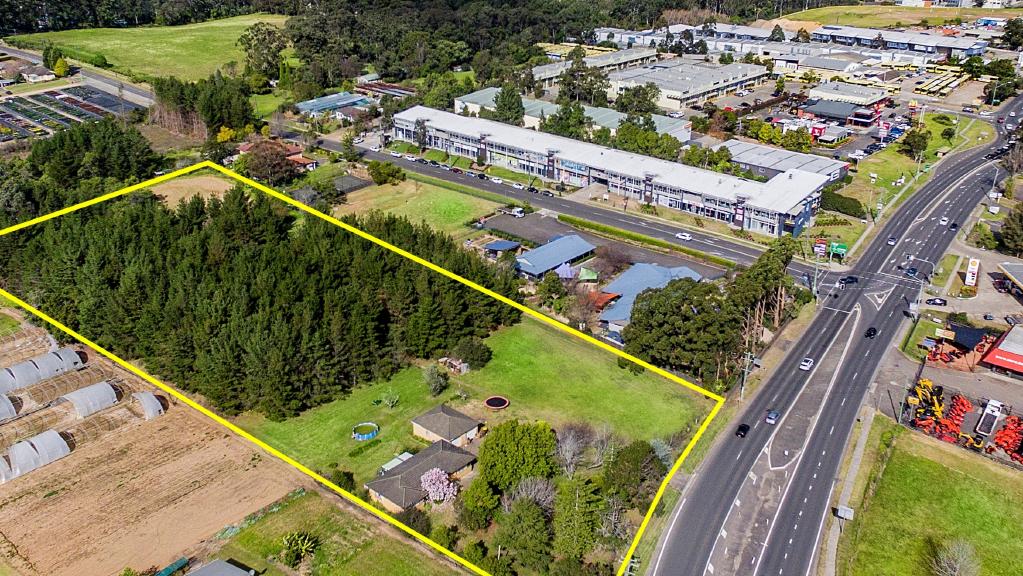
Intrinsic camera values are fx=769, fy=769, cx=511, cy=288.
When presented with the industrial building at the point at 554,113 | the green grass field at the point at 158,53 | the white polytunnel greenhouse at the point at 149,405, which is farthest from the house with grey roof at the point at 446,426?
the green grass field at the point at 158,53

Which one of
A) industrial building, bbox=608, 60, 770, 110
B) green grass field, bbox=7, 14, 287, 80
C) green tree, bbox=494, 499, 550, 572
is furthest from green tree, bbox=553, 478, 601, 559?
green grass field, bbox=7, 14, 287, 80

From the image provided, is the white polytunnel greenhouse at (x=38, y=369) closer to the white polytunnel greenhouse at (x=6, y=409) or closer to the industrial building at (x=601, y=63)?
the white polytunnel greenhouse at (x=6, y=409)

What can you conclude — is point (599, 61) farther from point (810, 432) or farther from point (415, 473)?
point (415, 473)

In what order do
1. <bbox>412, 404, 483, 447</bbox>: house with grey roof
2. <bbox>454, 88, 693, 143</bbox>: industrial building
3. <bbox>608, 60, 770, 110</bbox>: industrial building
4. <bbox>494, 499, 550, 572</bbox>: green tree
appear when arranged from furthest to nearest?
<bbox>608, 60, 770, 110</bbox>: industrial building < <bbox>454, 88, 693, 143</bbox>: industrial building < <bbox>412, 404, 483, 447</bbox>: house with grey roof < <bbox>494, 499, 550, 572</bbox>: green tree

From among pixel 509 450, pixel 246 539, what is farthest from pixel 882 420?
pixel 246 539

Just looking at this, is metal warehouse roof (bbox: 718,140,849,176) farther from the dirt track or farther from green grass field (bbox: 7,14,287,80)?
green grass field (bbox: 7,14,287,80)
